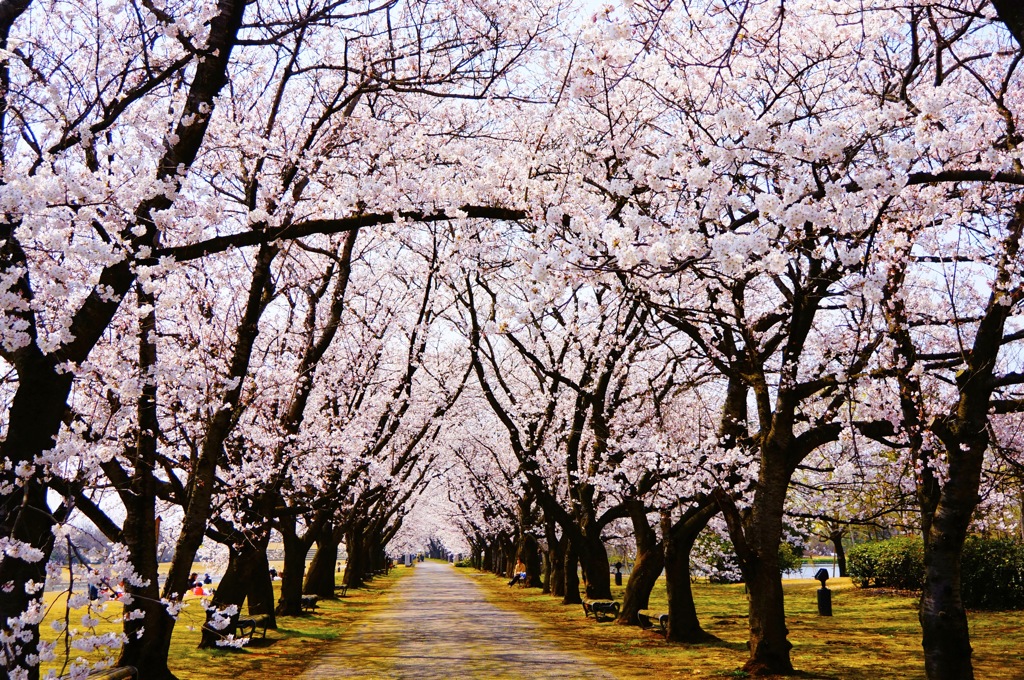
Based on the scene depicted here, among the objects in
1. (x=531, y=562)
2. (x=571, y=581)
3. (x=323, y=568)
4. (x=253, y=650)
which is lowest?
(x=253, y=650)

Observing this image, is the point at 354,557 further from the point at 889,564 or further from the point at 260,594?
the point at 889,564

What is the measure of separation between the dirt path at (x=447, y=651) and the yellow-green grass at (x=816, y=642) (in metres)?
0.66

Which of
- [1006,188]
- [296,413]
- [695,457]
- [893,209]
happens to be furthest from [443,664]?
[1006,188]

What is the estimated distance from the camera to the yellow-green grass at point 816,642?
→ 38.9 feet

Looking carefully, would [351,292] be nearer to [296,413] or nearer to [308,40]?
[296,413]

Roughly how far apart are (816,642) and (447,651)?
23.7 ft

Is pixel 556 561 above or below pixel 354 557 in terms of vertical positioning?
→ above

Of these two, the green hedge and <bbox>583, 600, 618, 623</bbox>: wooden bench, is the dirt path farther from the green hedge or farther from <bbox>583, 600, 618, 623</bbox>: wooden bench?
the green hedge

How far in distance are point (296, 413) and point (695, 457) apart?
7.34 m

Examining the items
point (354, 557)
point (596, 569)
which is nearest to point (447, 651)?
point (596, 569)

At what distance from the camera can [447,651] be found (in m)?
14.7

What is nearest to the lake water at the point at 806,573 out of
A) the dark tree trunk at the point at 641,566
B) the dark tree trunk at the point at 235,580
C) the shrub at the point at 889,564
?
the shrub at the point at 889,564

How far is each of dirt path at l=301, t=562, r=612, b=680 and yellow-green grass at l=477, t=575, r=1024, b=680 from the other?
2.18 ft

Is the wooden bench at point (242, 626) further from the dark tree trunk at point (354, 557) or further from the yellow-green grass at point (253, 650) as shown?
the dark tree trunk at point (354, 557)
